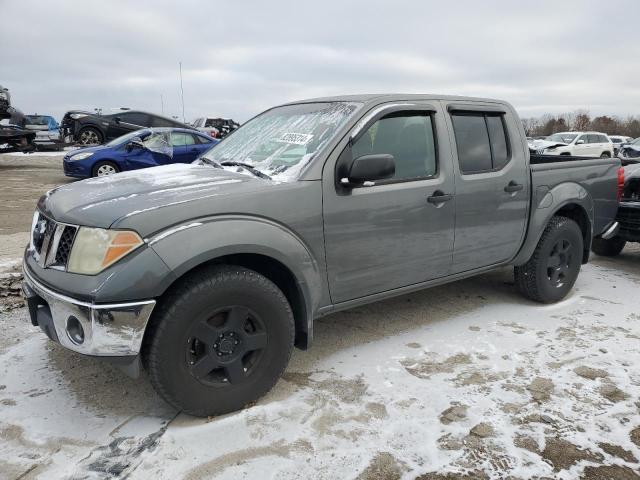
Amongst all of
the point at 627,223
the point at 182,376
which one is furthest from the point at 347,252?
the point at 627,223

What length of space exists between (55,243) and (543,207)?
3.62 metres

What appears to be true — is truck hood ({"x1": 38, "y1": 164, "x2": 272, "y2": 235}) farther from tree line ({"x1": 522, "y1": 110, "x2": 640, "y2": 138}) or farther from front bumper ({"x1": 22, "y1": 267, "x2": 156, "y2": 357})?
tree line ({"x1": 522, "y1": 110, "x2": 640, "y2": 138})

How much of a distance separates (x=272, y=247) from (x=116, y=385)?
4.37 feet

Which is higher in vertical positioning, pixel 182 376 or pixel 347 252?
pixel 347 252

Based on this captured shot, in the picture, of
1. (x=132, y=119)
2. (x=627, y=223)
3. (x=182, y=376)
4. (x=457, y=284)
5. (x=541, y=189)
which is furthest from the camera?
(x=132, y=119)

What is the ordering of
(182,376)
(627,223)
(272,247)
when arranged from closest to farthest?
(182,376) → (272,247) → (627,223)

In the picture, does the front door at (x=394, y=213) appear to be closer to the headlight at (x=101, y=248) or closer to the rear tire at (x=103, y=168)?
the headlight at (x=101, y=248)

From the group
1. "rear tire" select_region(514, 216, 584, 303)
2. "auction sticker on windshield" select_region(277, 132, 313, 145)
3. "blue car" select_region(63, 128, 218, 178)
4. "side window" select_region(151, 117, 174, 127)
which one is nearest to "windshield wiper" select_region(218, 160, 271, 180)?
"auction sticker on windshield" select_region(277, 132, 313, 145)

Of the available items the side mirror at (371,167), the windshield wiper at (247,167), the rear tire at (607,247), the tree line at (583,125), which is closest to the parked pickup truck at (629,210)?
the rear tire at (607,247)

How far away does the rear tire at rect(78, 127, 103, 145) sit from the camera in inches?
580

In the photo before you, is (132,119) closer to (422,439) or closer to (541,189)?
(541,189)

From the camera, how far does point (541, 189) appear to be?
13.8ft

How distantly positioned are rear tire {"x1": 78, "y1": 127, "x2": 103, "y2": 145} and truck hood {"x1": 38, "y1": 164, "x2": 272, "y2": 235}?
1300 centimetres

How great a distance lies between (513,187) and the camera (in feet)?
13.1
